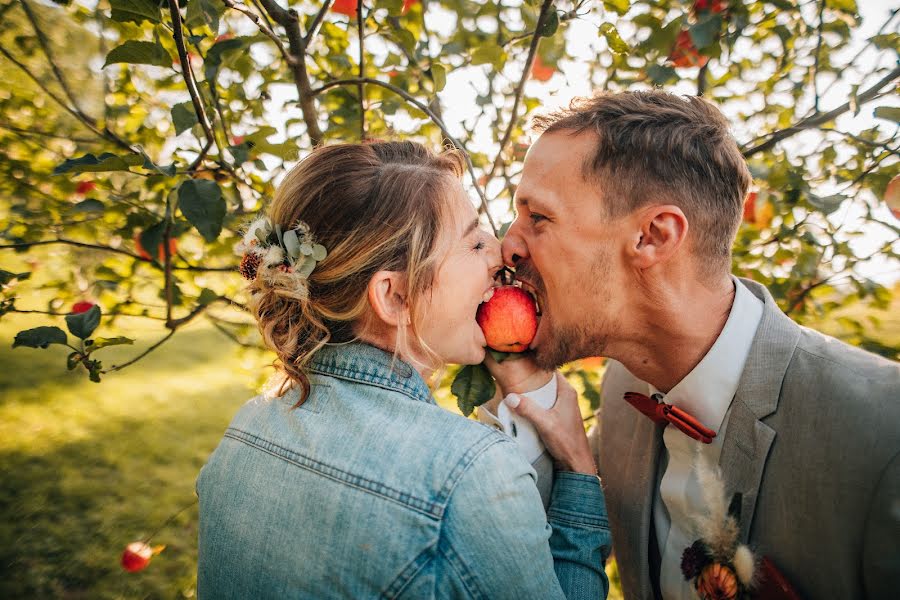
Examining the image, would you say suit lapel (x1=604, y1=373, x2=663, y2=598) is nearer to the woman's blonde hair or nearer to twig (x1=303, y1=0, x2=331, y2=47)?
the woman's blonde hair

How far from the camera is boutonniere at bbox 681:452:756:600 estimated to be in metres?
1.44

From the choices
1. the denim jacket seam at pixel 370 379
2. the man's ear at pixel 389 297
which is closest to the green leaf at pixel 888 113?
the man's ear at pixel 389 297

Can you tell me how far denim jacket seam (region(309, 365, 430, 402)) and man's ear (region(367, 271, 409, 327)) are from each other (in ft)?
0.64

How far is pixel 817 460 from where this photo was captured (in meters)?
1.44

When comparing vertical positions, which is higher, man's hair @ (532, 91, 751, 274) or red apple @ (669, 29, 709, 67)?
red apple @ (669, 29, 709, 67)

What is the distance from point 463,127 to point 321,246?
4.86 ft

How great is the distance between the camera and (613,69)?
256 centimetres

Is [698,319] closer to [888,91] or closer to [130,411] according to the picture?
[888,91]

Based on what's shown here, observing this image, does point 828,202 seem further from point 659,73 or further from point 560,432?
point 560,432

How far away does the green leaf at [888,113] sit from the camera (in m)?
1.66

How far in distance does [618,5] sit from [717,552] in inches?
77.1

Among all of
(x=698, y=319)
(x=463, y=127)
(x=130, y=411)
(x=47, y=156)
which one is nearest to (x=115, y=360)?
(x=130, y=411)

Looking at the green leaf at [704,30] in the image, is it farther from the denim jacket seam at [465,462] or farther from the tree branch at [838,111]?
the denim jacket seam at [465,462]

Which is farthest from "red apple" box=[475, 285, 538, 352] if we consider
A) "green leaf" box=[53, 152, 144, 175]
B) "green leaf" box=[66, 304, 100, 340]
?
"green leaf" box=[66, 304, 100, 340]
